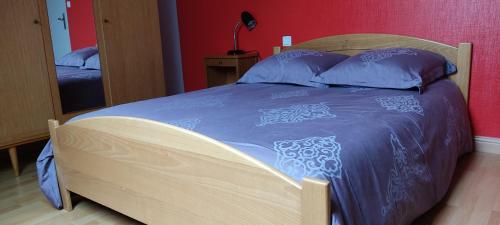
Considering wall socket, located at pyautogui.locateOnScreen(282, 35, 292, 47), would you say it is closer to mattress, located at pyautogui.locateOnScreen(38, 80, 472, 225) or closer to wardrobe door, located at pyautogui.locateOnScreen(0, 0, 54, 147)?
mattress, located at pyautogui.locateOnScreen(38, 80, 472, 225)

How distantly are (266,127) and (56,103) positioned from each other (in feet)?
6.56

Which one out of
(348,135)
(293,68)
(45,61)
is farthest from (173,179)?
(45,61)

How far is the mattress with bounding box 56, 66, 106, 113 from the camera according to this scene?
2.86 m

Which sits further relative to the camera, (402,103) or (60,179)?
(60,179)

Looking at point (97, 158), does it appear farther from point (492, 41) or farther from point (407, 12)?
point (492, 41)

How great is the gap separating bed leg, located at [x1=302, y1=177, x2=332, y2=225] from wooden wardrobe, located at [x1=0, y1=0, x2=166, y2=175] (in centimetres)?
227

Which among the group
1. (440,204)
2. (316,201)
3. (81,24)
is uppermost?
(81,24)

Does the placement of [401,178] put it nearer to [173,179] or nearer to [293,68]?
[173,179]

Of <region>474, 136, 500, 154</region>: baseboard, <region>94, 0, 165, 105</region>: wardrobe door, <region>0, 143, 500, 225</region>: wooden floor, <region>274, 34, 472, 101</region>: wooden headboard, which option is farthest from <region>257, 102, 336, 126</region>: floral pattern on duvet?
<region>94, 0, 165, 105</region>: wardrobe door

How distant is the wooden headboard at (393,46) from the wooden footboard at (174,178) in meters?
1.88

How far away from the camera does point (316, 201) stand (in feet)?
3.29

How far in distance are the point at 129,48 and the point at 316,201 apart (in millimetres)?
2665

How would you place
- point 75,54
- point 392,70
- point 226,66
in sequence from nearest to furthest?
1. point 392,70
2. point 75,54
3. point 226,66

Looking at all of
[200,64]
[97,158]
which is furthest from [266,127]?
[200,64]
